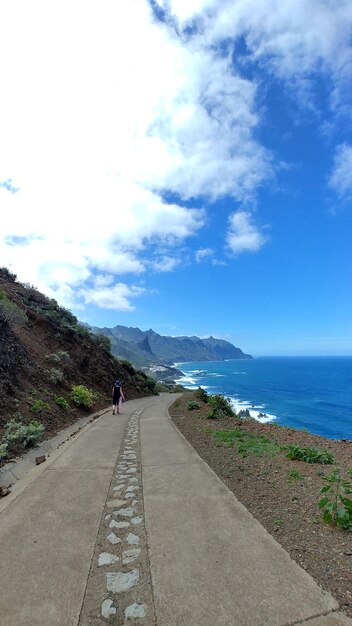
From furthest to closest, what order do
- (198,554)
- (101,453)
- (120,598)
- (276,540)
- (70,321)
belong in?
1. (70,321)
2. (101,453)
3. (276,540)
4. (198,554)
5. (120,598)

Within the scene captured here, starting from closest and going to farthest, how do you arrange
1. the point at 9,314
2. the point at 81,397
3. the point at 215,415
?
the point at 215,415, the point at 9,314, the point at 81,397

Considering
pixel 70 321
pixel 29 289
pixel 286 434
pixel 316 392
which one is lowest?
pixel 316 392

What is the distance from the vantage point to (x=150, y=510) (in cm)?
482

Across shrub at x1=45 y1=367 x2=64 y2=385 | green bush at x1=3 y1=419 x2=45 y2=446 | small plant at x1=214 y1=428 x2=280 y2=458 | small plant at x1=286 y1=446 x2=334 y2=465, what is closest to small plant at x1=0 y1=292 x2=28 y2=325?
shrub at x1=45 y1=367 x2=64 y2=385

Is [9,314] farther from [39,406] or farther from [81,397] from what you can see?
[39,406]

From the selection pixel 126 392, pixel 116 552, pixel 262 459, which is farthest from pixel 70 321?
pixel 116 552

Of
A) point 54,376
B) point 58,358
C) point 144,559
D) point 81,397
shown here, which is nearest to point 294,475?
point 144,559

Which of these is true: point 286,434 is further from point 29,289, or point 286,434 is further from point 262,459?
point 29,289

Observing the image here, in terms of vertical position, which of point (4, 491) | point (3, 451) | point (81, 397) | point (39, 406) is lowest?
point (4, 491)

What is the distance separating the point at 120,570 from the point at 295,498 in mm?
2859

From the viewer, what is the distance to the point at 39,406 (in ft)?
35.4

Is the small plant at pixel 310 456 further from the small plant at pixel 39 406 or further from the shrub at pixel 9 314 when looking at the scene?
the shrub at pixel 9 314

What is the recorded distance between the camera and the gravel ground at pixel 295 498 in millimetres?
3404

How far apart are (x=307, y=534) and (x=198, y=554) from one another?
1363 mm
